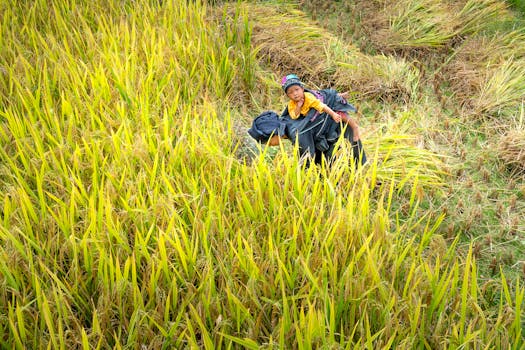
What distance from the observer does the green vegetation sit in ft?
5.68

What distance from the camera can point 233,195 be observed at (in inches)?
89.0

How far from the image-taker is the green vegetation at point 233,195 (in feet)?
5.68

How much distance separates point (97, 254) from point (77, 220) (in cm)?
26

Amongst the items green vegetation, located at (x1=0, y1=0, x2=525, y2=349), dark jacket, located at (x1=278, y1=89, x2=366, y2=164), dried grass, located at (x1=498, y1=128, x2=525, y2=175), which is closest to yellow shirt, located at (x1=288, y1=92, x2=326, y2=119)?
dark jacket, located at (x1=278, y1=89, x2=366, y2=164)

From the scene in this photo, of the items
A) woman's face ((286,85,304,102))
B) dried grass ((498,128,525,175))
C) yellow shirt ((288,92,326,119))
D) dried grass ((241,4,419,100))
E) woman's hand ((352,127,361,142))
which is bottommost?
dried grass ((498,128,525,175))

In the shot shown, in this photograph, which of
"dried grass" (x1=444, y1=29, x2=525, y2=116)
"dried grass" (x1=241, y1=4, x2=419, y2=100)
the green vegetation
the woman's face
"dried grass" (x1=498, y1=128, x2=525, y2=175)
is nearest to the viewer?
the green vegetation

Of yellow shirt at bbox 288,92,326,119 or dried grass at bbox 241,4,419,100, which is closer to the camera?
yellow shirt at bbox 288,92,326,119

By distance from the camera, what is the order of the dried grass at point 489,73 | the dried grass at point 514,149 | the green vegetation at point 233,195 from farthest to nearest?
1. the dried grass at point 489,73
2. the dried grass at point 514,149
3. the green vegetation at point 233,195

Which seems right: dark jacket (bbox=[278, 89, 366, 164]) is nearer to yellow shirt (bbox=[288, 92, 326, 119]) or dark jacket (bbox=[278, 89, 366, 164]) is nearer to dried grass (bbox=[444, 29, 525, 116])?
yellow shirt (bbox=[288, 92, 326, 119])

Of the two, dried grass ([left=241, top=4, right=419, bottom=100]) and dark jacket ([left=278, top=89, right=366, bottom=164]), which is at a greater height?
dark jacket ([left=278, top=89, right=366, bottom=164])

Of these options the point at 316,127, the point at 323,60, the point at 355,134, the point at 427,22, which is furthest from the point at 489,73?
the point at 316,127

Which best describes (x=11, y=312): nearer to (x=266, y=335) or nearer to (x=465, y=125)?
(x=266, y=335)

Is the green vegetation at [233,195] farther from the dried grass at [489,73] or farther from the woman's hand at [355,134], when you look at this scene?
the woman's hand at [355,134]

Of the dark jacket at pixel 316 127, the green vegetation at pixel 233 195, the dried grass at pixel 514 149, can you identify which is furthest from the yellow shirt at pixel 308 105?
the dried grass at pixel 514 149
